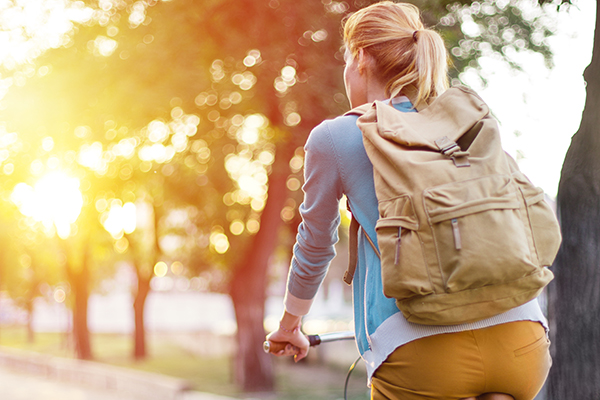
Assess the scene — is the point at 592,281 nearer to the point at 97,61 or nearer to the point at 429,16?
the point at 429,16

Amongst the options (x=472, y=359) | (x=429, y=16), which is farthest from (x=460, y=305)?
(x=429, y=16)

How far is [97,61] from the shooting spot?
9.59 m

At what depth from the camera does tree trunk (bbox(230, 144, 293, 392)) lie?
13031 millimetres

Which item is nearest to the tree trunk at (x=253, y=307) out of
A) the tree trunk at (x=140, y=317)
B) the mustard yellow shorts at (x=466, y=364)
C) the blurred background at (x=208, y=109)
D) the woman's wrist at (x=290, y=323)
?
the blurred background at (x=208, y=109)

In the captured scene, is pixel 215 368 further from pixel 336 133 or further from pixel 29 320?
pixel 336 133

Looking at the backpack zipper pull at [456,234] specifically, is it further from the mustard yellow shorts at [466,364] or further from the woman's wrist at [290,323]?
the woman's wrist at [290,323]

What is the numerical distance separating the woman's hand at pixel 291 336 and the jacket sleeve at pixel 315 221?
Answer: 61 millimetres

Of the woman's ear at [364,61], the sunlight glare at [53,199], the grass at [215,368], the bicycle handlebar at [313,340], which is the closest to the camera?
the woman's ear at [364,61]

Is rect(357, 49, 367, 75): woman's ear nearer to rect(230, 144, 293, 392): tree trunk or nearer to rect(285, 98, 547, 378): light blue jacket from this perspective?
rect(285, 98, 547, 378): light blue jacket

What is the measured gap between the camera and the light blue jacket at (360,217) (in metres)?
1.43

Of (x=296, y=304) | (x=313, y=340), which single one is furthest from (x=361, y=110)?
(x=313, y=340)

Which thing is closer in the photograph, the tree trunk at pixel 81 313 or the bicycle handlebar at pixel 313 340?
the bicycle handlebar at pixel 313 340

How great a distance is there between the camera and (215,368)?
17734 millimetres

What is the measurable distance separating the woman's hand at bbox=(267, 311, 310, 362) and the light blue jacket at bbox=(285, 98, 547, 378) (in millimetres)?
375
